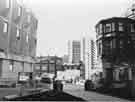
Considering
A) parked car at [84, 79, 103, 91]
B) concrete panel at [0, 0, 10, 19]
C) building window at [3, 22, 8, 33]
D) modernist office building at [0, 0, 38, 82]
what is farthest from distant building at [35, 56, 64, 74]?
concrete panel at [0, 0, 10, 19]

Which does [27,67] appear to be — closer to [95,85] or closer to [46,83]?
[95,85]

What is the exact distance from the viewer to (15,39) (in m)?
21.5

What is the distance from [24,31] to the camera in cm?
2381

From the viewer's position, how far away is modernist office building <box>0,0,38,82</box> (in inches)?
750

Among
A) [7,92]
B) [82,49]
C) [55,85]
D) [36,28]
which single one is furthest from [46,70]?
[7,92]

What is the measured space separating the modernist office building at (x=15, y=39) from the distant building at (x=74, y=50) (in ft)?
320

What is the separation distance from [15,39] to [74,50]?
4145 inches

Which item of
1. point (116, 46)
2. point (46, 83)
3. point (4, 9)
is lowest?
point (46, 83)

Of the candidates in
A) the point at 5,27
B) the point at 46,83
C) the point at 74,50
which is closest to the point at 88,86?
the point at 46,83

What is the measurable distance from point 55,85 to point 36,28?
424 inches

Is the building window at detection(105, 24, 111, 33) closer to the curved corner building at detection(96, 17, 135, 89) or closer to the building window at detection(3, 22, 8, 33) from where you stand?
the curved corner building at detection(96, 17, 135, 89)

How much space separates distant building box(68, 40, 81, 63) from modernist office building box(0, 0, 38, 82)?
97.4m

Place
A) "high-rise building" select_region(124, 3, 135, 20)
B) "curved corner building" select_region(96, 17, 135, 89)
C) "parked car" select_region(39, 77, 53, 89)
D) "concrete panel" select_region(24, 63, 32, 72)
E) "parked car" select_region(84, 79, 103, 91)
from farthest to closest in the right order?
"high-rise building" select_region(124, 3, 135, 20)
"curved corner building" select_region(96, 17, 135, 89)
"parked car" select_region(39, 77, 53, 89)
"parked car" select_region(84, 79, 103, 91)
"concrete panel" select_region(24, 63, 32, 72)

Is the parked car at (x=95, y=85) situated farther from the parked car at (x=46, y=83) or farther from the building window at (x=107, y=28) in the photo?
the building window at (x=107, y=28)
